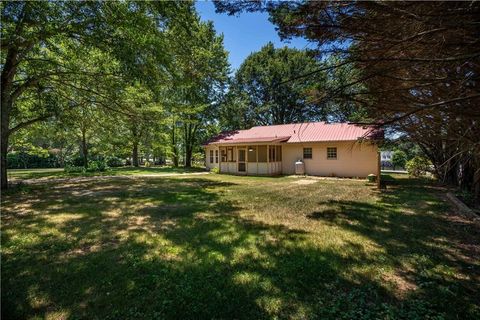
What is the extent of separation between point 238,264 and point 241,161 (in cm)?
1716

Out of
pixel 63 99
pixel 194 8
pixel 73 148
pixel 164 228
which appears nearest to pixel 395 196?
pixel 164 228

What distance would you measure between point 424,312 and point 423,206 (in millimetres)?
6420

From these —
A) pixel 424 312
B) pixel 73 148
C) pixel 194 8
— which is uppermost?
pixel 194 8

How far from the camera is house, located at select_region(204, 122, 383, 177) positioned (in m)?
16.3

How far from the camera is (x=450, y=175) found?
45.8 ft

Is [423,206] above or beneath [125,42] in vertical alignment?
beneath

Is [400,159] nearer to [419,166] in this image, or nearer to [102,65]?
[419,166]

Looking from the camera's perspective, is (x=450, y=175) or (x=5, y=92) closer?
(x=5, y=92)

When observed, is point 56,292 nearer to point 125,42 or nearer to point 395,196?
point 125,42

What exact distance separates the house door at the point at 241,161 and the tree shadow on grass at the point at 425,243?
12167 mm

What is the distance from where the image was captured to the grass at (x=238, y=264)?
2.81 m

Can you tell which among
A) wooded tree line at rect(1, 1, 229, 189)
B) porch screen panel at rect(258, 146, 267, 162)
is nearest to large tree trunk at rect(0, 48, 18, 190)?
wooded tree line at rect(1, 1, 229, 189)

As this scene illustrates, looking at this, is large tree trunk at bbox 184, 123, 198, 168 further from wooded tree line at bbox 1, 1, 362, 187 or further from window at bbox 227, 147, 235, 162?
wooded tree line at bbox 1, 1, 362, 187

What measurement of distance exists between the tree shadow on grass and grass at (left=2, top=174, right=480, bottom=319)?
23 mm
